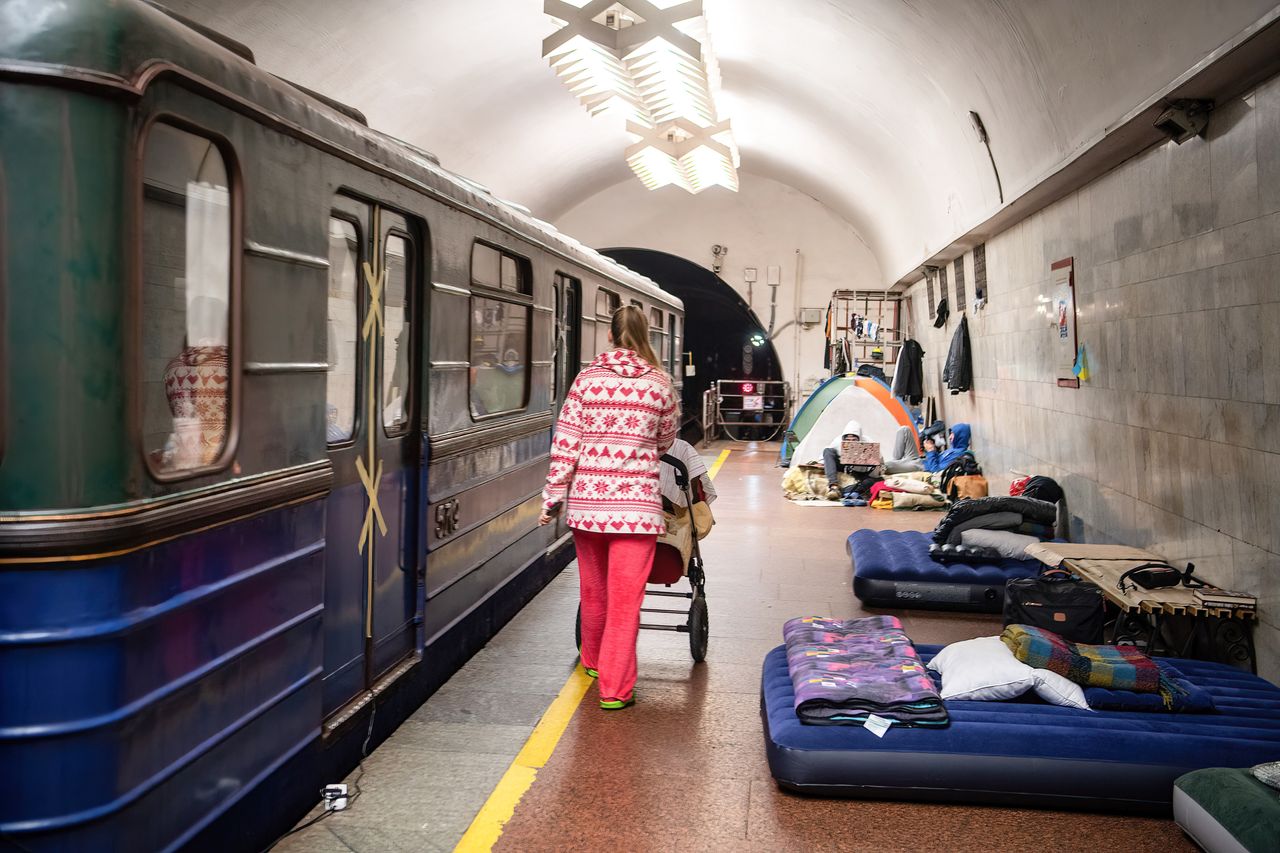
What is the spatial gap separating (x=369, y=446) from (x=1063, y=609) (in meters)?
3.67

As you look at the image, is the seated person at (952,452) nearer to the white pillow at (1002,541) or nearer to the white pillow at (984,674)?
the white pillow at (1002,541)

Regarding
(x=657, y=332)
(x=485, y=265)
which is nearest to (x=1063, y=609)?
(x=485, y=265)

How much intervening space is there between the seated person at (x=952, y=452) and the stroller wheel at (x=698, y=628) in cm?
764

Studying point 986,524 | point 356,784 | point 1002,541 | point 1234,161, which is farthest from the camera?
point 986,524

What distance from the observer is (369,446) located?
4.36 metres

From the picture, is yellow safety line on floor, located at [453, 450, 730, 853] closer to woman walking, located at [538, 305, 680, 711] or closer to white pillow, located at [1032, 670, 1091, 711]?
woman walking, located at [538, 305, 680, 711]

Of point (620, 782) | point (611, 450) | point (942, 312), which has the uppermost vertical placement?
point (942, 312)

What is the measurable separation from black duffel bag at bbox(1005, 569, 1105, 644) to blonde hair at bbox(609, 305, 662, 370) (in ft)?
7.78

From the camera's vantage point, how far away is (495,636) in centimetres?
639

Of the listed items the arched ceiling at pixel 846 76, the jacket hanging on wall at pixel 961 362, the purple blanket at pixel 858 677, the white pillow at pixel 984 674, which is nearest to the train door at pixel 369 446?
the purple blanket at pixel 858 677

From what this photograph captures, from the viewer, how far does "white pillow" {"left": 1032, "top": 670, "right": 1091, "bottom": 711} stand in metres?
4.43

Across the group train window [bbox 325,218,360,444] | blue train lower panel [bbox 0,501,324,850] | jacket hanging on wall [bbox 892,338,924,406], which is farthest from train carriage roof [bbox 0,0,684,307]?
jacket hanging on wall [bbox 892,338,924,406]

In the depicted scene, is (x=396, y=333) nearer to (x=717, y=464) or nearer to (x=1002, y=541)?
(x=1002, y=541)

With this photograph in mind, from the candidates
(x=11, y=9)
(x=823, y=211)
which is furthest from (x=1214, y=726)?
(x=823, y=211)
